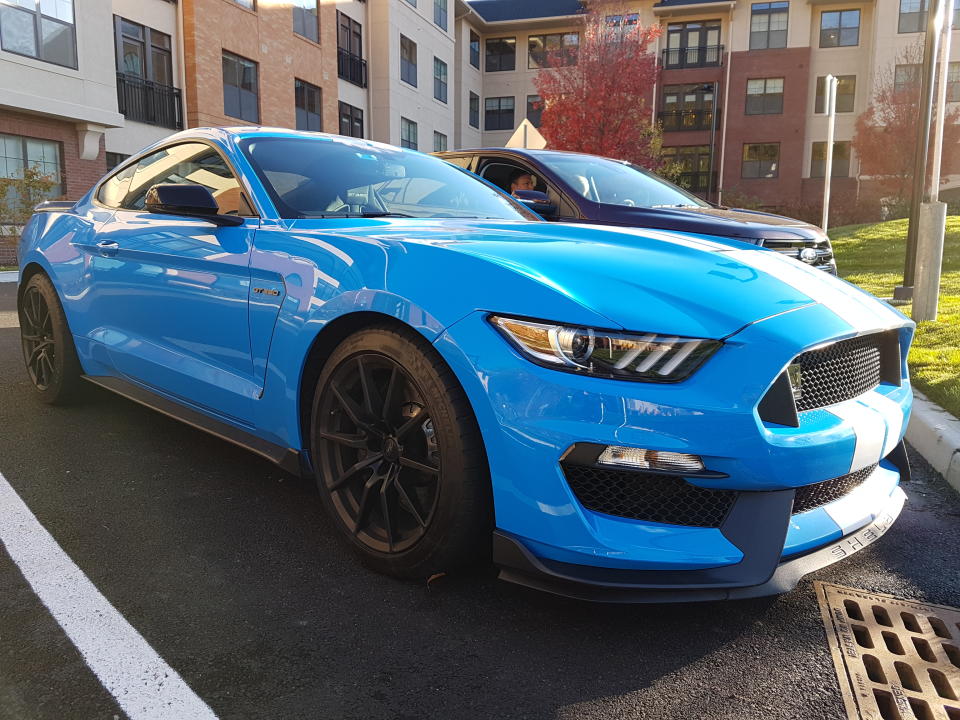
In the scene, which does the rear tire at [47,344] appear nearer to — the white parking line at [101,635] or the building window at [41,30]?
the white parking line at [101,635]

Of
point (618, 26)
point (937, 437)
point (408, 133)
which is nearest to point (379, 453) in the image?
point (937, 437)

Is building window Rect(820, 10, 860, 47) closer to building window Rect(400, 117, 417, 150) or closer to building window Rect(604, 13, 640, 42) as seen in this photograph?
building window Rect(604, 13, 640, 42)

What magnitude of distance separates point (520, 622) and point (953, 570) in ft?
5.23

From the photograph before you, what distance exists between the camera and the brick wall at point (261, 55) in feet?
65.9

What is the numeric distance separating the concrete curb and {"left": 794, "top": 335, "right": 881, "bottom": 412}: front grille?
143 cm

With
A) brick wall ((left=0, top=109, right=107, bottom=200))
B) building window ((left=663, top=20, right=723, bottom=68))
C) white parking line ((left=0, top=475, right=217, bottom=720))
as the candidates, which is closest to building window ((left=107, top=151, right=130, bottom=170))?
brick wall ((left=0, top=109, right=107, bottom=200))

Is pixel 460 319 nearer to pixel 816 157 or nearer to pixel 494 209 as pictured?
pixel 494 209

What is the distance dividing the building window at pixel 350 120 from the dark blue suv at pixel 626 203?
21.5 meters

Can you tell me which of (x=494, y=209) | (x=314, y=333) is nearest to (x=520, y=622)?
(x=314, y=333)

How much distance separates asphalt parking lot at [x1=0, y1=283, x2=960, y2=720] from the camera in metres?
1.95

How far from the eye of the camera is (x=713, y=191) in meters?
37.0

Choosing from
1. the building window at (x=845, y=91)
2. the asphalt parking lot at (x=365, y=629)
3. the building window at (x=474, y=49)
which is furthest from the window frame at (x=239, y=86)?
the building window at (x=845, y=91)

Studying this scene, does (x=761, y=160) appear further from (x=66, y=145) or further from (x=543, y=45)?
(x=66, y=145)

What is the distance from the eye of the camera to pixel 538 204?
5324mm
